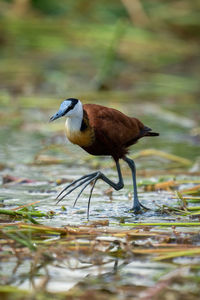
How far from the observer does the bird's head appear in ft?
16.0

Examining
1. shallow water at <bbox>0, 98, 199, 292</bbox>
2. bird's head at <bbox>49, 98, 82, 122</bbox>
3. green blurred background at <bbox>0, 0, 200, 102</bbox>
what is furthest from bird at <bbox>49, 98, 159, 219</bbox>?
green blurred background at <bbox>0, 0, 200, 102</bbox>

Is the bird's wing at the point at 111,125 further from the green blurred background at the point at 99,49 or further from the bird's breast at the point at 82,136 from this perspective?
the green blurred background at the point at 99,49

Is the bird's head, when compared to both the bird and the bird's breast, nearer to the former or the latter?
the bird

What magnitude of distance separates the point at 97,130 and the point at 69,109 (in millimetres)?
351

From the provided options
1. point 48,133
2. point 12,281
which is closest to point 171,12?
point 48,133

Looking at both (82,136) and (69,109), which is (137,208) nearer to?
(82,136)

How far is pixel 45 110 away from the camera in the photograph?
10.5 metres

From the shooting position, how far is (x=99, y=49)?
13516mm

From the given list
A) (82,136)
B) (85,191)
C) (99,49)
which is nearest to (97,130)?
(82,136)

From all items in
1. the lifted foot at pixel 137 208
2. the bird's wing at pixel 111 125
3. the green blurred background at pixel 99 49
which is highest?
the green blurred background at pixel 99 49

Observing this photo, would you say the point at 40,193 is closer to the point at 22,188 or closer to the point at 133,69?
the point at 22,188

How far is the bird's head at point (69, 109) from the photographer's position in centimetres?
489

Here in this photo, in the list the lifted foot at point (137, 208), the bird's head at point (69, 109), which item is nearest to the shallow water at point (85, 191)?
the lifted foot at point (137, 208)

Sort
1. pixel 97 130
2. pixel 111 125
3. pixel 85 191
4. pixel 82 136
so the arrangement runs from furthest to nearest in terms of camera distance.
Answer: pixel 85 191, pixel 111 125, pixel 97 130, pixel 82 136
